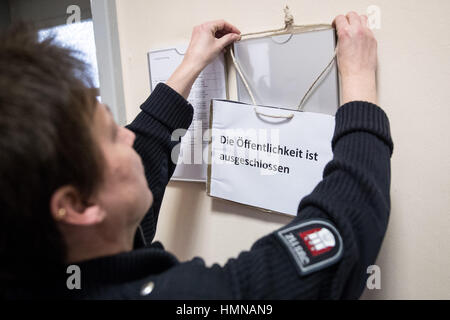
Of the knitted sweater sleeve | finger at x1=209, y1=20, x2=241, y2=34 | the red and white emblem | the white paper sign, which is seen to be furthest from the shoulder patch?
finger at x1=209, y1=20, x2=241, y2=34

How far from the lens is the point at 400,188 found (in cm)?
51

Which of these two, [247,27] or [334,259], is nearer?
[334,259]

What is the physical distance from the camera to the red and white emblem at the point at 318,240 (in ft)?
1.22

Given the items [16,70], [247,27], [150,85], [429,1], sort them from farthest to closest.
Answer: [150,85]
[247,27]
[429,1]
[16,70]

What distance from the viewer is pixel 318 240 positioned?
1.24 ft

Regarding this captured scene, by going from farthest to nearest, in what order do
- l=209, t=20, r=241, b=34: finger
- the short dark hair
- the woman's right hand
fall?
l=209, t=20, r=241, b=34: finger, the woman's right hand, the short dark hair

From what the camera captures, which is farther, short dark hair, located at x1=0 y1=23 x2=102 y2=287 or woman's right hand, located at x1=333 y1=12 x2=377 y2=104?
woman's right hand, located at x1=333 y1=12 x2=377 y2=104

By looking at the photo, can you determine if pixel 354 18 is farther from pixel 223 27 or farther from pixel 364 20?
pixel 223 27

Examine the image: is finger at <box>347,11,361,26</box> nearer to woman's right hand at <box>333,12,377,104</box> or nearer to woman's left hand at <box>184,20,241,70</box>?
woman's right hand at <box>333,12,377,104</box>

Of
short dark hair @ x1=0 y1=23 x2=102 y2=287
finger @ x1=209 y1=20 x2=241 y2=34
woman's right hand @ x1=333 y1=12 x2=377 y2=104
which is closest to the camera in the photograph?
short dark hair @ x1=0 y1=23 x2=102 y2=287

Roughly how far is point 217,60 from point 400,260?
1.71 feet

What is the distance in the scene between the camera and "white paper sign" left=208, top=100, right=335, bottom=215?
54 centimetres
